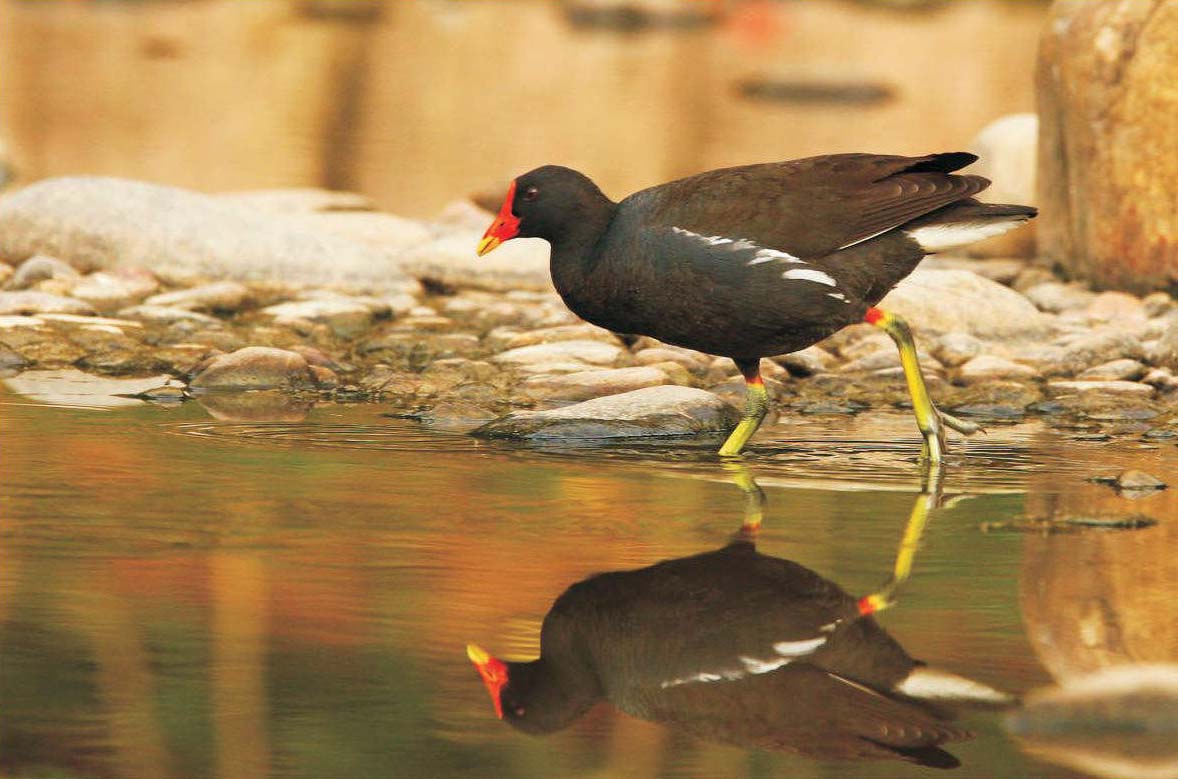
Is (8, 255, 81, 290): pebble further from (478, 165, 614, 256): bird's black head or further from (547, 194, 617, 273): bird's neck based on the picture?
(547, 194, 617, 273): bird's neck

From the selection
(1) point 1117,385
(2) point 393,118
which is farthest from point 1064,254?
(2) point 393,118

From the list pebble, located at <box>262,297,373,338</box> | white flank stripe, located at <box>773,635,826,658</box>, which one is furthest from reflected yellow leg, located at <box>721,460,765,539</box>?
pebble, located at <box>262,297,373,338</box>

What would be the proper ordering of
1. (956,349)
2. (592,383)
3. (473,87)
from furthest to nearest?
(473,87)
(956,349)
(592,383)

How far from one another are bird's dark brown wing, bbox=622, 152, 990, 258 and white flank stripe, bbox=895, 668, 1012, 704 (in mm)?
2918

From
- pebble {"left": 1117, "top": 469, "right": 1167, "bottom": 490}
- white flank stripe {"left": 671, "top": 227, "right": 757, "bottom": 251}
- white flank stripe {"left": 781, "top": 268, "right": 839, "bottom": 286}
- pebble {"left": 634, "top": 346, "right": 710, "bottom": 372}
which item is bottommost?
pebble {"left": 634, "top": 346, "right": 710, "bottom": 372}

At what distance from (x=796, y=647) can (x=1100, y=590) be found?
102 cm

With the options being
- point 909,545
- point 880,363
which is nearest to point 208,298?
point 880,363

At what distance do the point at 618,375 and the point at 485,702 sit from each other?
4.35 m

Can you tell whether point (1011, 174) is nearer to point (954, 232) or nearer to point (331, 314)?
point (331, 314)

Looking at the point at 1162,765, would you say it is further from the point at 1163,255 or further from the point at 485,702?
the point at 1163,255

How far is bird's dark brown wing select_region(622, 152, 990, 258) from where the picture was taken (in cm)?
755

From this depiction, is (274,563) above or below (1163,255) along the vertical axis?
below

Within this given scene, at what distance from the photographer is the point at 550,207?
307 inches

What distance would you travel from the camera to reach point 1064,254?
1205 centimetres
